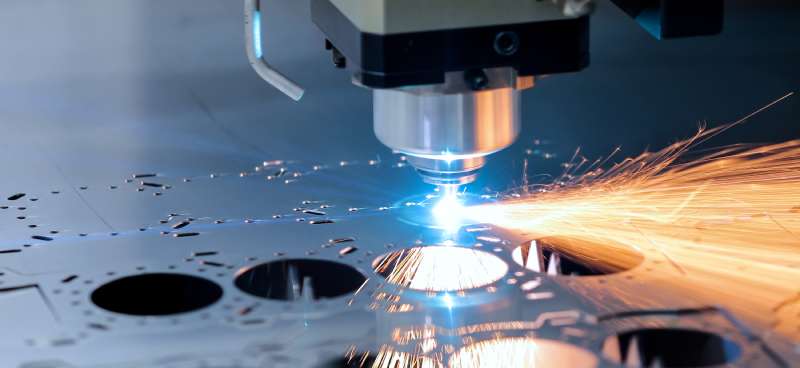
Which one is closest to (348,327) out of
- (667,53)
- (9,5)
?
(667,53)

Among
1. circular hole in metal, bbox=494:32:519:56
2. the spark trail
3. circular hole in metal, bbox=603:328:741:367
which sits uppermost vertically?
circular hole in metal, bbox=494:32:519:56

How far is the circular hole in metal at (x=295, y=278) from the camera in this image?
186 centimetres

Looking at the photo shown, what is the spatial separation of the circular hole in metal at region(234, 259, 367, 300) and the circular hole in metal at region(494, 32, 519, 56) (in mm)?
381

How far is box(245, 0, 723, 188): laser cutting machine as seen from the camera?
1.65 metres

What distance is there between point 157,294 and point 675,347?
2.31ft

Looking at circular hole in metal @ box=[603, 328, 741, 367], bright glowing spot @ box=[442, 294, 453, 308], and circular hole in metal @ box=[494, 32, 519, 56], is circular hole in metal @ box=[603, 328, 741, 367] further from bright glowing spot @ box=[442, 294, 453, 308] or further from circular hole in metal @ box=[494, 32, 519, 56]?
circular hole in metal @ box=[494, 32, 519, 56]

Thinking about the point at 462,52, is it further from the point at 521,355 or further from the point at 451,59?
the point at 521,355

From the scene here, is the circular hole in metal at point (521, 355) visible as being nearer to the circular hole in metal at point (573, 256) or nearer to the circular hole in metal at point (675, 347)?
the circular hole in metal at point (675, 347)

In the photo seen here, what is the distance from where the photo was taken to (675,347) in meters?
1.66

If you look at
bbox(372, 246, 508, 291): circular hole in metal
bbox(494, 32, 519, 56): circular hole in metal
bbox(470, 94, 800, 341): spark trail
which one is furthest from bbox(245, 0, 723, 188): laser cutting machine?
bbox(470, 94, 800, 341): spark trail

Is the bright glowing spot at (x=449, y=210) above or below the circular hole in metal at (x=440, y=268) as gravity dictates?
above

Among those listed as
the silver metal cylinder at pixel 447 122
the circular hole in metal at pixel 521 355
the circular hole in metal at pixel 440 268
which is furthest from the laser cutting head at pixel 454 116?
the circular hole in metal at pixel 521 355

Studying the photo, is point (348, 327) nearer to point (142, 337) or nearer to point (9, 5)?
point (142, 337)

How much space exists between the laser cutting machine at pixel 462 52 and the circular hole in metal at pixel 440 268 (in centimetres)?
15
